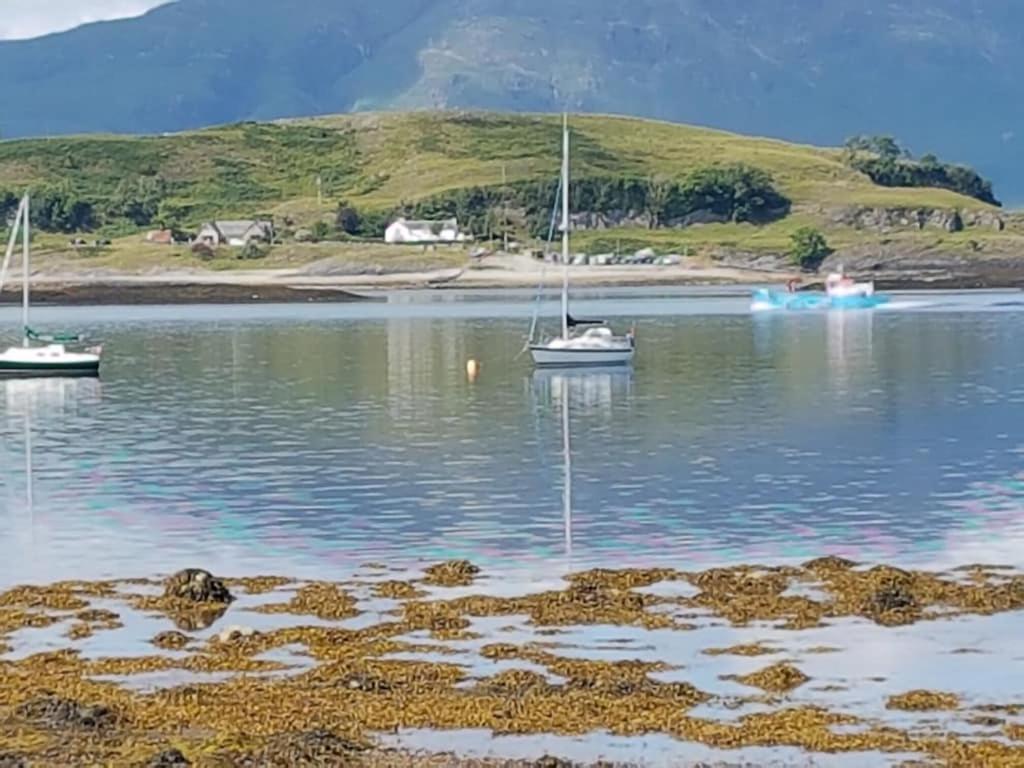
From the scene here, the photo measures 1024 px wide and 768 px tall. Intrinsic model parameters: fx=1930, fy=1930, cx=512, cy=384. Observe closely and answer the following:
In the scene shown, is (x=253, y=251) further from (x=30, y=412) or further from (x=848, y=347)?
(x=30, y=412)

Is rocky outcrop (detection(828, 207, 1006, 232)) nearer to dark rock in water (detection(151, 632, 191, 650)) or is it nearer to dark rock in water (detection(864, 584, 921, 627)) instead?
dark rock in water (detection(864, 584, 921, 627))

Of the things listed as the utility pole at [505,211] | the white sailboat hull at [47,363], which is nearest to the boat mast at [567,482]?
the white sailboat hull at [47,363]

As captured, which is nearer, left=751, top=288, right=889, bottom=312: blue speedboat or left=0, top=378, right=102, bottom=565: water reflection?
left=0, top=378, right=102, bottom=565: water reflection

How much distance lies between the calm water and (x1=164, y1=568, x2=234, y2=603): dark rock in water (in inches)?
73.0

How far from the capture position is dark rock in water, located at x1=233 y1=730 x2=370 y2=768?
1506cm

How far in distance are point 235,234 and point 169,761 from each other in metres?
157

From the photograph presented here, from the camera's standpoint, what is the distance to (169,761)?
14.9 metres

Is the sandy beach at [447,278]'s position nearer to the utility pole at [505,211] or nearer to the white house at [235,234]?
the white house at [235,234]

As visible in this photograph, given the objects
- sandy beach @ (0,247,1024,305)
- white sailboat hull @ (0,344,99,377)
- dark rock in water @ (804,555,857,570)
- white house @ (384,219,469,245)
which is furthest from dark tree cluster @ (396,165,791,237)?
dark rock in water @ (804,555,857,570)

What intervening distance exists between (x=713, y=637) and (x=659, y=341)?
57.9m

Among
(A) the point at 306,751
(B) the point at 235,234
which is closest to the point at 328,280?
(B) the point at 235,234

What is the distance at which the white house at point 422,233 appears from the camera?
554 feet

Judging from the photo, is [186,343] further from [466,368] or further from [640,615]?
[640,615]

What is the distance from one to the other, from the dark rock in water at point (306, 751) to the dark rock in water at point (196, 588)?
6.84 metres
